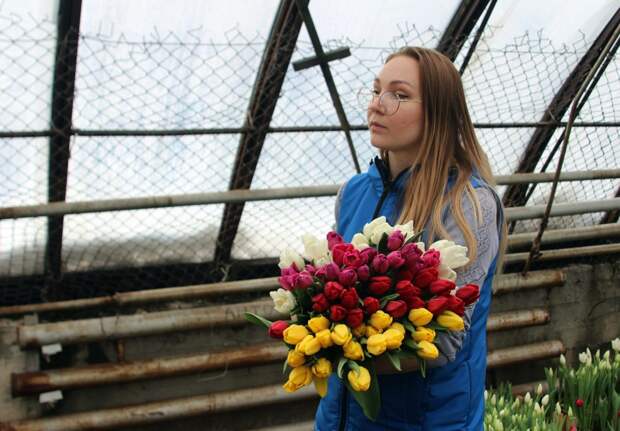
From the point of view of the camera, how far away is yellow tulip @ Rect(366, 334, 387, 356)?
1.38 m

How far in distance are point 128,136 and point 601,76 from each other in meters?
2.70

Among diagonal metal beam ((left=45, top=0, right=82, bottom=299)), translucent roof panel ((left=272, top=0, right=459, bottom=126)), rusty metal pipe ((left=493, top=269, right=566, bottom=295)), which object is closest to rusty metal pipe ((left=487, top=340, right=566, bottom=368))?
rusty metal pipe ((left=493, top=269, right=566, bottom=295))

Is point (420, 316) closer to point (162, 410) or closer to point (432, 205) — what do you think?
point (432, 205)

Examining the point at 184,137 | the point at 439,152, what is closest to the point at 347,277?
the point at 439,152

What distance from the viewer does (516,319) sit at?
4.27 meters

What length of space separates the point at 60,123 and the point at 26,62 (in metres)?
0.31

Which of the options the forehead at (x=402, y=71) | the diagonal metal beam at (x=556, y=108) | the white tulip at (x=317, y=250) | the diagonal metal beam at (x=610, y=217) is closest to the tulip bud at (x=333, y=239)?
the white tulip at (x=317, y=250)

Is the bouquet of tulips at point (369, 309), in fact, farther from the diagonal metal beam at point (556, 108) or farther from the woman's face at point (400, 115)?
the diagonal metal beam at point (556, 108)

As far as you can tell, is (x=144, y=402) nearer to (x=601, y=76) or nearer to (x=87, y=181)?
(x=87, y=181)

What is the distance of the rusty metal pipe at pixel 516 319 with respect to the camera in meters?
4.22

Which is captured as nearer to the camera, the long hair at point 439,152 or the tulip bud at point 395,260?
the tulip bud at point 395,260

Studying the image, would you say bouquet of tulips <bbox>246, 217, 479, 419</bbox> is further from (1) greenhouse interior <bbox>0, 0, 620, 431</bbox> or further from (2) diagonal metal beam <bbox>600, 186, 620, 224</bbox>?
(2) diagonal metal beam <bbox>600, 186, 620, 224</bbox>

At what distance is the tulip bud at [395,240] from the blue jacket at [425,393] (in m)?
0.23

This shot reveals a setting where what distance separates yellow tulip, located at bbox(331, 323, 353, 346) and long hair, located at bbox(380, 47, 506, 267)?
31cm
